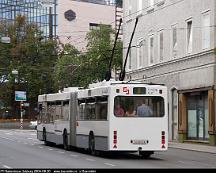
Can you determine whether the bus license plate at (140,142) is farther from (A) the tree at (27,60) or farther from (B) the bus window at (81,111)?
(A) the tree at (27,60)

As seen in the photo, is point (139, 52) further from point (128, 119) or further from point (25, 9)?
point (25, 9)

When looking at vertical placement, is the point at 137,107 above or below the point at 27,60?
below

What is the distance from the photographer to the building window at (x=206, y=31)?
34.6 m

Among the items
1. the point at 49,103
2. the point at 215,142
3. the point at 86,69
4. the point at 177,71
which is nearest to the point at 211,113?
the point at 215,142

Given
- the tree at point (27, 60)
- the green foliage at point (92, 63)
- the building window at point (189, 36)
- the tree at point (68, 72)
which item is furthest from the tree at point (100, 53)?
the building window at point (189, 36)

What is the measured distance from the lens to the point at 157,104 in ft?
Answer: 74.7

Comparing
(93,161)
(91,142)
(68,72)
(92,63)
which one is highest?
(92,63)

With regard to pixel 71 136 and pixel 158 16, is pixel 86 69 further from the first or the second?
pixel 71 136

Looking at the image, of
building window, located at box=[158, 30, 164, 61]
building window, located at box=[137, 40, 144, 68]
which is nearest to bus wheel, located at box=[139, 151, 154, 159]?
building window, located at box=[158, 30, 164, 61]

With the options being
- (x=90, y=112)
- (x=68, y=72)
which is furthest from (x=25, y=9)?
(x=90, y=112)

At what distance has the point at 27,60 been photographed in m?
82.0

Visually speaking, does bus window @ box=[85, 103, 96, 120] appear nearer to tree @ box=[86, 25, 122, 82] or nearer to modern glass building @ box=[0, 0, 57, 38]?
tree @ box=[86, 25, 122, 82]

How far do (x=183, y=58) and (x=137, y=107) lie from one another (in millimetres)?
15837

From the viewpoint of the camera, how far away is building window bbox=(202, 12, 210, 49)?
34.6 m
